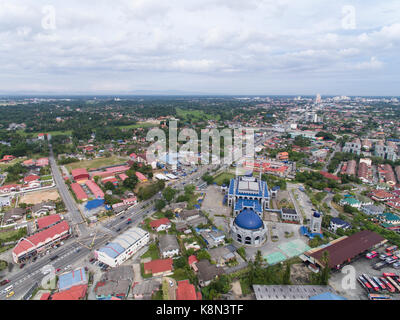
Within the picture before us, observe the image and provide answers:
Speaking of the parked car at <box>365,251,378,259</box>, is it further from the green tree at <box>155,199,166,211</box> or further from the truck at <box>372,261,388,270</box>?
the green tree at <box>155,199,166,211</box>

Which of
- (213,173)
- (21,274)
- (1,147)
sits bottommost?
(21,274)

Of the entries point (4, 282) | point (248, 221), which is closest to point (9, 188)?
point (4, 282)

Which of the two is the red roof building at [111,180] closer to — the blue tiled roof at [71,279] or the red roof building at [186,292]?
the blue tiled roof at [71,279]

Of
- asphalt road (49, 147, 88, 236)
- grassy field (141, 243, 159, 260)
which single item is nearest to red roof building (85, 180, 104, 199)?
asphalt road (49, 147, 88, 236)

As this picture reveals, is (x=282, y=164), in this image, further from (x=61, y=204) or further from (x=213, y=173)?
(x=61, y=204)

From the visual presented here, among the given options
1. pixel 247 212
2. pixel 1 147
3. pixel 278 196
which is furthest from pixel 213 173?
pixel 1 147

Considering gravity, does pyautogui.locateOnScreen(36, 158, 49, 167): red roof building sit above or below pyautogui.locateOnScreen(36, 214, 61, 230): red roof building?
above

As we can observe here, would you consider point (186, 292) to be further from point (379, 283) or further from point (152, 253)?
point (379, 283)
